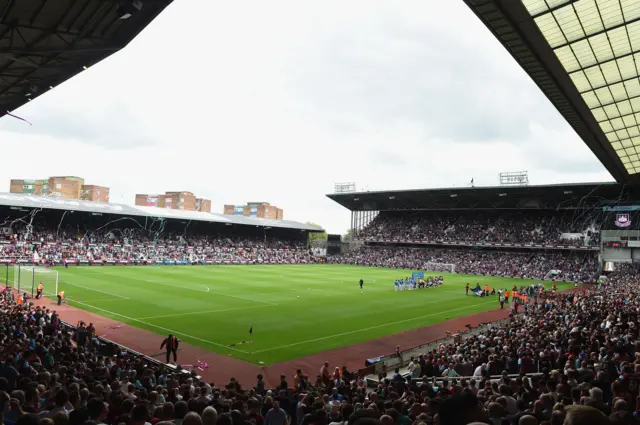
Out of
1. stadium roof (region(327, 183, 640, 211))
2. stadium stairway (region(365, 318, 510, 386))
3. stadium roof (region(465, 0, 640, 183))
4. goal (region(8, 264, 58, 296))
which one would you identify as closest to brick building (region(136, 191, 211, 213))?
stadium roof (region(327, 183, 640, 211))

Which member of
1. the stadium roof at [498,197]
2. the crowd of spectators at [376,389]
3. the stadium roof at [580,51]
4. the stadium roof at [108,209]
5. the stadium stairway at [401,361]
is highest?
the stadium roof at [498,197]

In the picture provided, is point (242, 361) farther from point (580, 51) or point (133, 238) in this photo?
point (133, 238)

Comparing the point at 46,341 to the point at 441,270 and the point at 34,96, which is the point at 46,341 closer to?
the point at 34,96

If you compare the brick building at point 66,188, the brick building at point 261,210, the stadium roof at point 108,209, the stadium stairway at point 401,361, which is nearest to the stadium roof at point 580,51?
the stadium stairway at point 401,361

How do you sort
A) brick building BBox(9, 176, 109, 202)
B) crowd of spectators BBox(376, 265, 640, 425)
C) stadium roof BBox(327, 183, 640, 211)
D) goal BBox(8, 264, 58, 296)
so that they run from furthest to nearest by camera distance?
1. brick building BBox(9, 176, 109, 202)
2. stadium roof BBox(327, 183, 640, 211)
3. goal BBox(8, 264, 58, 296)
4. crowd of spectators BBox(376, 265, 640, 425)

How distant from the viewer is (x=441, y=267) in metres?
73.3

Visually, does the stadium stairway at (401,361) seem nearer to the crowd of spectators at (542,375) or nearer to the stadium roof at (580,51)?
the crowd of spectators at (542,375)

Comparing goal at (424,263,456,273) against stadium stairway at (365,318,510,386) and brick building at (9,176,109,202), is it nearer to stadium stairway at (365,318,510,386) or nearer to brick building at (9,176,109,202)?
stadium stairway at (365,318,510,386)

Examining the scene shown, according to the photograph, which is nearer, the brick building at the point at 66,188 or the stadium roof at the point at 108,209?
the stadium roof at the point at 108,209

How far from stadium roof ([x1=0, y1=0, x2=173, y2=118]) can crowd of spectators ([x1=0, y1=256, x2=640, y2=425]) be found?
331 inches

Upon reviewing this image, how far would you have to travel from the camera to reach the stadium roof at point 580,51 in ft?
39.8

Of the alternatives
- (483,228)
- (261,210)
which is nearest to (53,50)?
(483,228)

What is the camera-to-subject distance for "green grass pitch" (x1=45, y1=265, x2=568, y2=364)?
22689 millimetres

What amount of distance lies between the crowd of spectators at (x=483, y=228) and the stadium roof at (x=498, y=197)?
205 cm
